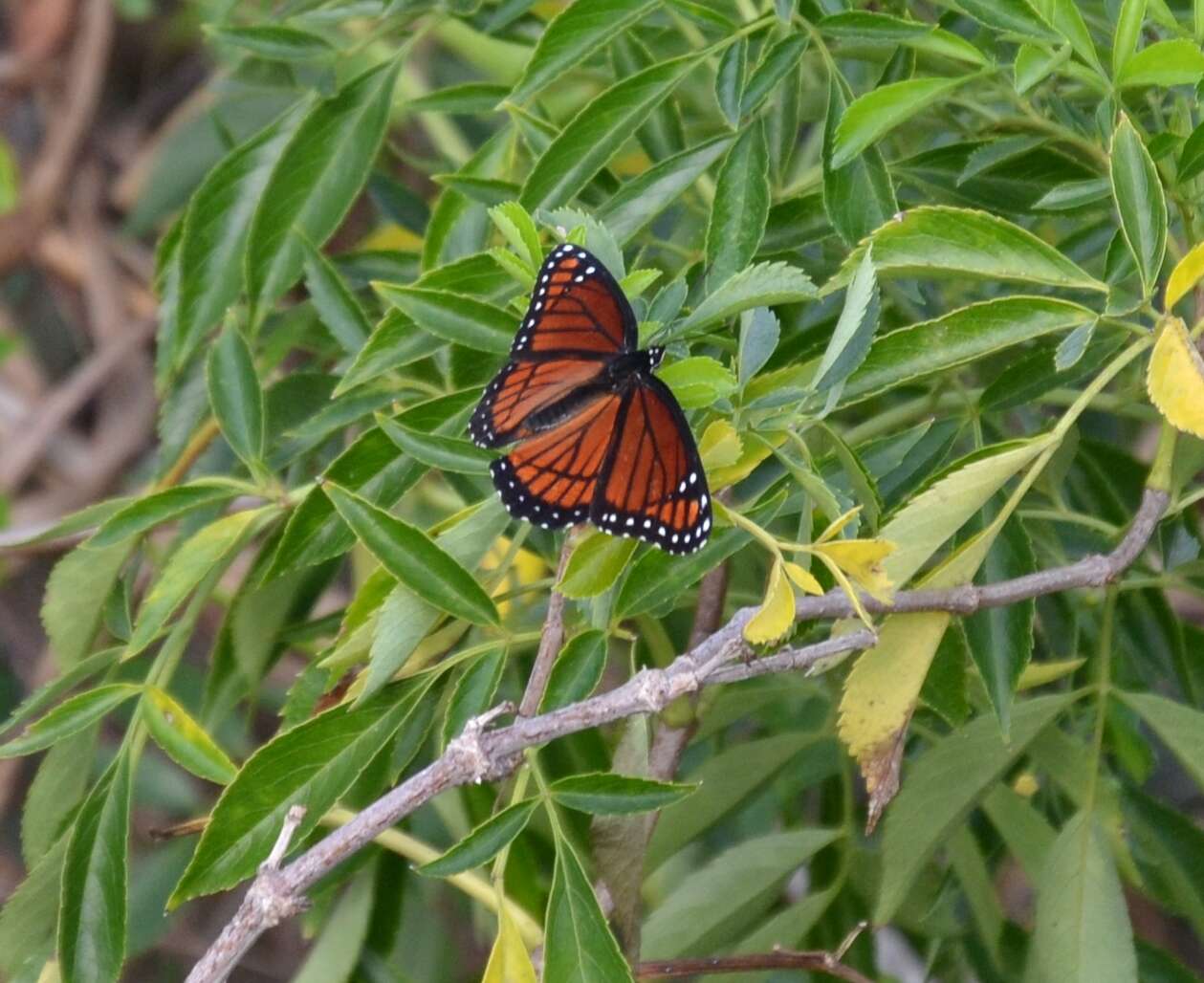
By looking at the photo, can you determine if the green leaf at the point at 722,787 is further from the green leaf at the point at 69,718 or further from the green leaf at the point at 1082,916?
the green leaf at the point at 69,718

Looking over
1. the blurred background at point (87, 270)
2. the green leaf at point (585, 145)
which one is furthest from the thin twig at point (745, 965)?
the blurred background at point (87, 270)

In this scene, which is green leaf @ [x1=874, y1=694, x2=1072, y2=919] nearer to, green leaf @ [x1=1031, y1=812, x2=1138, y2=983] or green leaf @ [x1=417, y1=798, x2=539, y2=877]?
green leaf @ [x1=1031, y1=812, x2=1138, y2=983]

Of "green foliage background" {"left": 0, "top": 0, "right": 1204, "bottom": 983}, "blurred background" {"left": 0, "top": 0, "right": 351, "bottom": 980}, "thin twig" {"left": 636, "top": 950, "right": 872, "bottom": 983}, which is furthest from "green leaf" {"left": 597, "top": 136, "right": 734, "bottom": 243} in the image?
"blurred background" {"left": 0, "top": 0, "right": 351, "bottom": 980}

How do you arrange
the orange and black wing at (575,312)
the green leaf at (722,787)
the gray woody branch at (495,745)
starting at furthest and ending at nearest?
the green leaf at (722,787)
the orange and black wing at (575,312)
the gray woody branch at (495,745)

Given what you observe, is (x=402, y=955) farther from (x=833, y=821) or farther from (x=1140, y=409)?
(x=1140, y=409)

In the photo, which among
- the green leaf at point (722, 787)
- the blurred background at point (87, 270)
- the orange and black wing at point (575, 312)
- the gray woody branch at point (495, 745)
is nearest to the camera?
the gray woody branch at point (495, 745)

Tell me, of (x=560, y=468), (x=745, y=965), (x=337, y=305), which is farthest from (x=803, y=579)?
(x=337, y=305)
